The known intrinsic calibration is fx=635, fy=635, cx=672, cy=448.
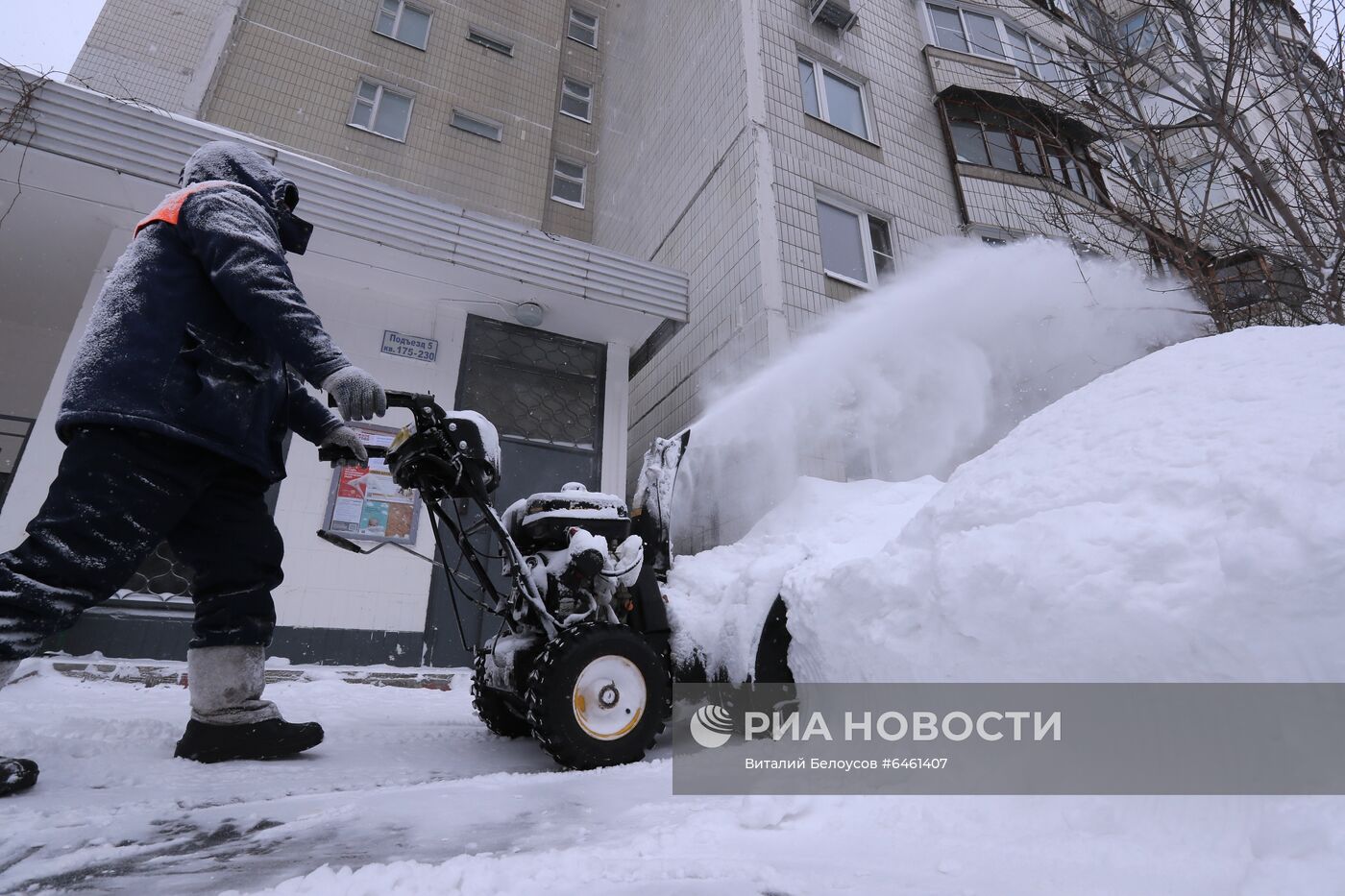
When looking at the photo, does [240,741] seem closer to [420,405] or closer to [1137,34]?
[420,405]

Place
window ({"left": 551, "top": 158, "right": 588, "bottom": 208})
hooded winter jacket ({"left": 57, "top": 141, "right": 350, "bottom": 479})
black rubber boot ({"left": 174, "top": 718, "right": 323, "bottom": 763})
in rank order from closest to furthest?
hooded winter jacket ({"left": 57, "top": 141, "right": 350, "bottom": 479})
black rubber boot ({"left": 174, "top": 718, "right": 323, "bottom": 763})
window ({"left": 551, "top": 158, "right": 588, "bottom": 208})

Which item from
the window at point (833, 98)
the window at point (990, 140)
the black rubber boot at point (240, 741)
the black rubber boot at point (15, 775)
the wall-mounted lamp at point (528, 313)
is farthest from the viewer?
the window at point (990, 140)

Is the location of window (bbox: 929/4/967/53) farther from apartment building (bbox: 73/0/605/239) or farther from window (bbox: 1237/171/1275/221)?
window (bbox: 1237/171/1275/221)

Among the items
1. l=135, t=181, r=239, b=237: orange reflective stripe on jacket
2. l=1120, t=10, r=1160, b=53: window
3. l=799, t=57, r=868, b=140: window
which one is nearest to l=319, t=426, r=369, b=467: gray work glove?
→ l=135, t=181, r=239, b=237: orange reflective stripe on jacket

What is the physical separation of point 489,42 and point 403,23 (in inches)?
57.7

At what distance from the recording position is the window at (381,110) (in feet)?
32.4

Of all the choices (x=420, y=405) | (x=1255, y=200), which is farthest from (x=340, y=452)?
(x=1255, y=200)

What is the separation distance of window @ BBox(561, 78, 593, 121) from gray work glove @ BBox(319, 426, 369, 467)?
1195cm

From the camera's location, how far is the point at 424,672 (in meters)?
5.41

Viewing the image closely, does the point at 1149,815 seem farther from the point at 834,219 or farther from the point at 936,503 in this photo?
the point at 834,219

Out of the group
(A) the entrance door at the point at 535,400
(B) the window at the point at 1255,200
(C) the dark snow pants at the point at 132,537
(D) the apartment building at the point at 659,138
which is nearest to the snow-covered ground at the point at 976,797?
(C) the dark snow pants at the point at 132,537

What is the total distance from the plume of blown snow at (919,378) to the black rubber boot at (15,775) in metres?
4.14

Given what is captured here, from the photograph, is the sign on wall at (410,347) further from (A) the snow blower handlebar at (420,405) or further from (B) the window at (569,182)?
(B) the window at (569,182)

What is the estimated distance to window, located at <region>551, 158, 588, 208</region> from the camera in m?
12.0
